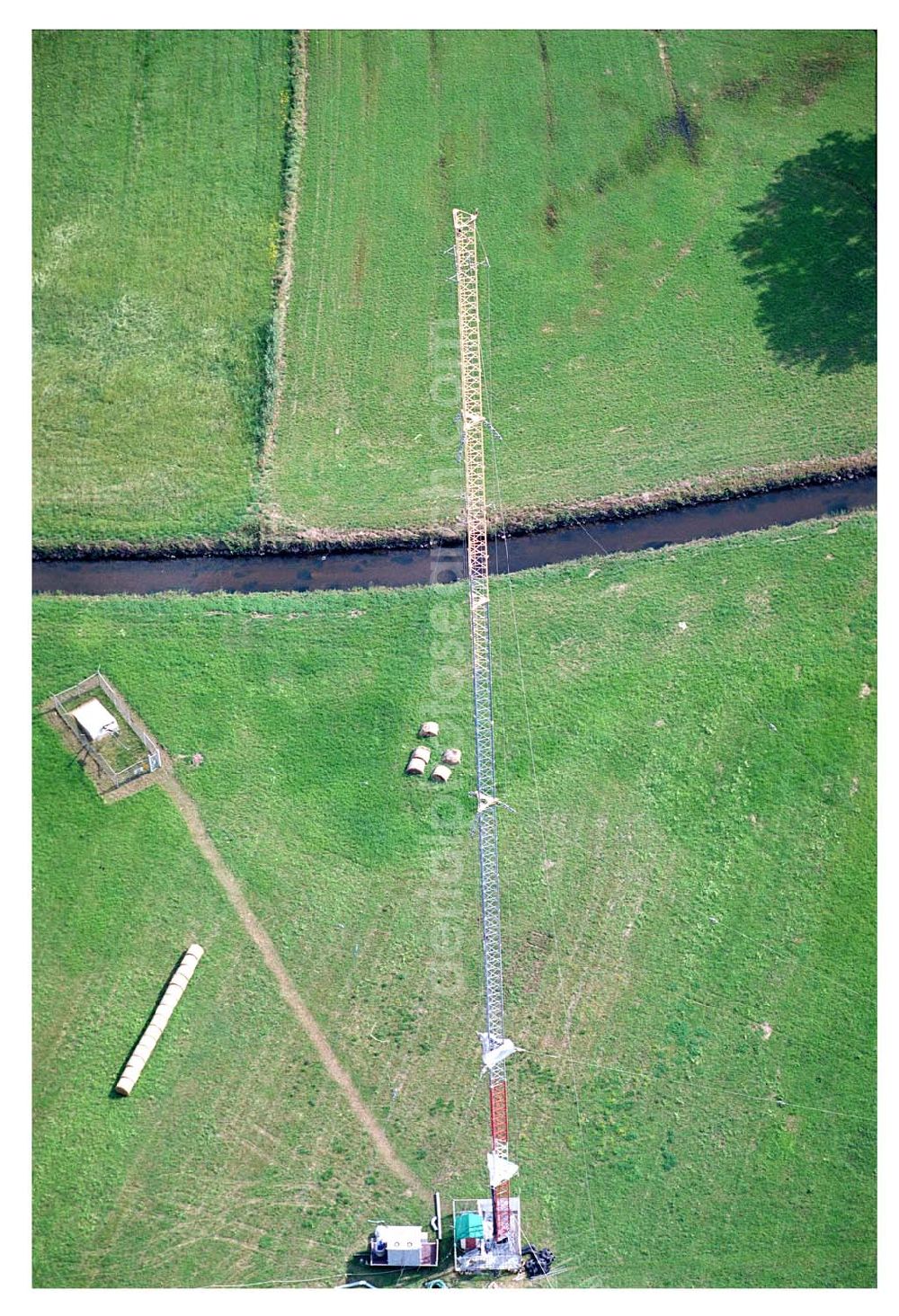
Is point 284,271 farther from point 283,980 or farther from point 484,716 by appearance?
point 283,980

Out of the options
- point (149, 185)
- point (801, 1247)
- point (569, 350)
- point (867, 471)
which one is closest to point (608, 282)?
point (569, 350)

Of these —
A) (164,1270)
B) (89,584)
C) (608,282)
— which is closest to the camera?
(164,1270)

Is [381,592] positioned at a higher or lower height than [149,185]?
lower

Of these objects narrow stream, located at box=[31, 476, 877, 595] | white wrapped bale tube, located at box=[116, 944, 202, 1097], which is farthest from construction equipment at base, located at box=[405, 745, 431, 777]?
white wrapped bale tube, located at box=[116, 944, 202, 1097]

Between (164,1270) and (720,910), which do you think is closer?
(164,1270)

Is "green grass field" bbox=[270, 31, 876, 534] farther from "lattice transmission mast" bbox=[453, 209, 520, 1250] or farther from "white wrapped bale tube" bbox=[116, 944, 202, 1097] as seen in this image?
"white wrapped bale tube" bbox=[116, 944, 202, 1097]

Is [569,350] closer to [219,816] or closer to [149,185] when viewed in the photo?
[149,185]

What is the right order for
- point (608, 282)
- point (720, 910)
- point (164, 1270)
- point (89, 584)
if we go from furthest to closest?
point (608, 282)
point (89, 584)
point (720, 910)
point (164, 1270)

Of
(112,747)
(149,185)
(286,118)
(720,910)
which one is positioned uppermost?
(286,118)
